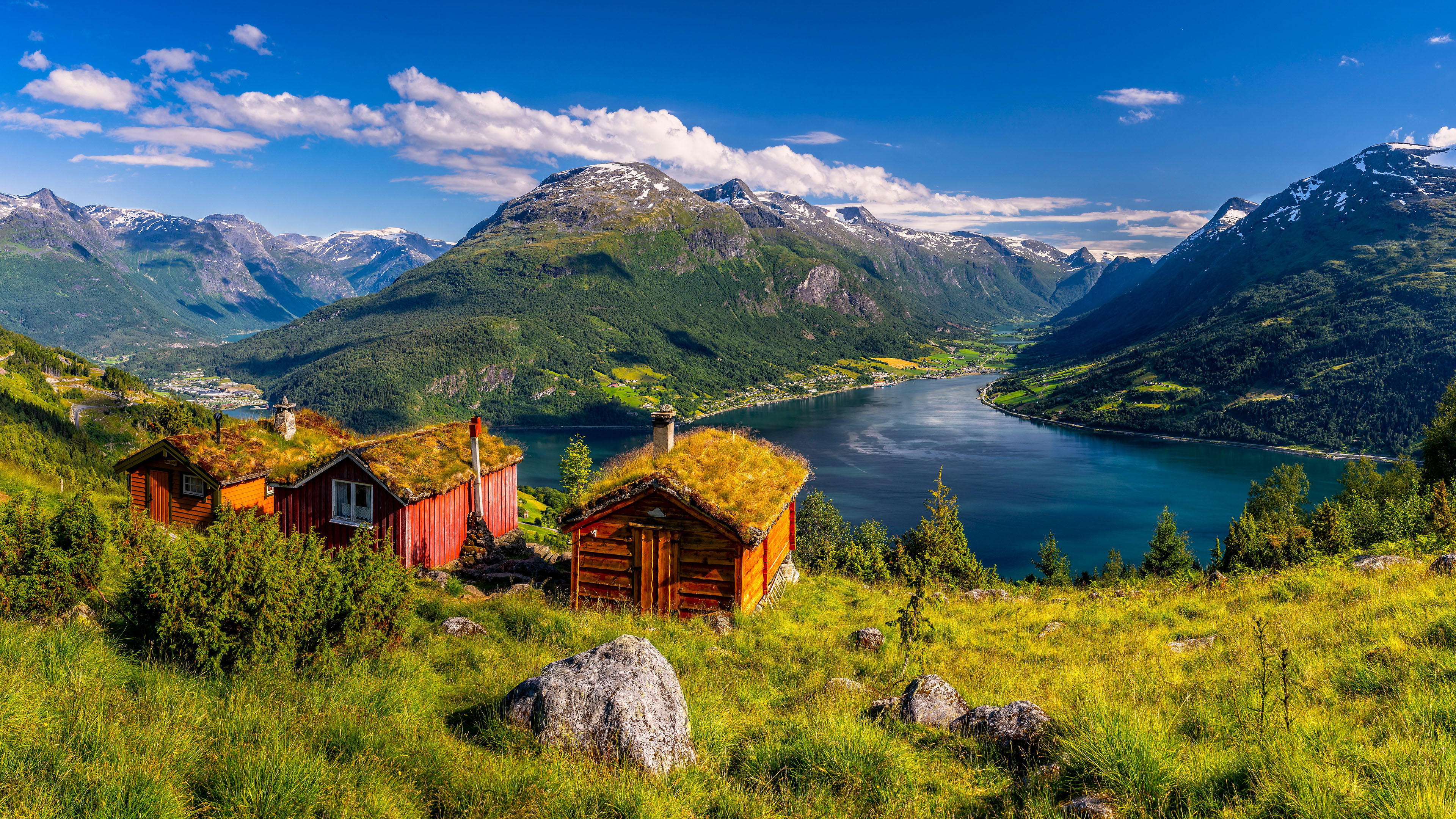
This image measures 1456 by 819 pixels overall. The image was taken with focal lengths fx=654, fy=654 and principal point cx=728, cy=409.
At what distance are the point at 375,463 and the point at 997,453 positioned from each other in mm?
123231

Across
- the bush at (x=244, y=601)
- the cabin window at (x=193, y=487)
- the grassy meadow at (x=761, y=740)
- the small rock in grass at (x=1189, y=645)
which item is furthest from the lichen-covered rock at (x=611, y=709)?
the cabin window at (x=193, y=487)

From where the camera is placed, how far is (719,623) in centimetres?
1517

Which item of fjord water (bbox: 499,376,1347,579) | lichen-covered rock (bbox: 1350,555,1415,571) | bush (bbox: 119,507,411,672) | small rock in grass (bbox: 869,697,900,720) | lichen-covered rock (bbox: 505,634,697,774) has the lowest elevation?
fjord water (bbox: 499,376,1347,579)

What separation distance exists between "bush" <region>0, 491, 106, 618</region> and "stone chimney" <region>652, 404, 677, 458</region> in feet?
36.5

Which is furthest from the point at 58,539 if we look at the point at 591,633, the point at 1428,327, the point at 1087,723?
the point at 1428,327

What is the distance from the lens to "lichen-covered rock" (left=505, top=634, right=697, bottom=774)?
6.36 metres

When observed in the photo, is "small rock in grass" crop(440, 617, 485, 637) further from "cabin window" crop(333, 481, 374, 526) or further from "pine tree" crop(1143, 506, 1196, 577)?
"pine tree" crop(1143, 506, 1196, 577)

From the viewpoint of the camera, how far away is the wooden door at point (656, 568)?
655 inches

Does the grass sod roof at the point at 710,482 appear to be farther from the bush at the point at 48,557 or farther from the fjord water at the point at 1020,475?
the fjord water at the point at 1020,475

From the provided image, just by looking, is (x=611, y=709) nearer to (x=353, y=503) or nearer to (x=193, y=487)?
(x=353, y=503)

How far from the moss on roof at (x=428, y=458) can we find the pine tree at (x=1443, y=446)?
148 ft

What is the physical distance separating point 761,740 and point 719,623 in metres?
8.03

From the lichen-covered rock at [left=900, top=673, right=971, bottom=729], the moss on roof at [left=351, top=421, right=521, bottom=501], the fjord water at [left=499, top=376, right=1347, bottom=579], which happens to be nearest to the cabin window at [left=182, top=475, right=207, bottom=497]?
the moss on roof at [left=351, top=421, right=521, bottom=501]

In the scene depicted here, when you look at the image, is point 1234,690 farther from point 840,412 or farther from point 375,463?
point 840,412
